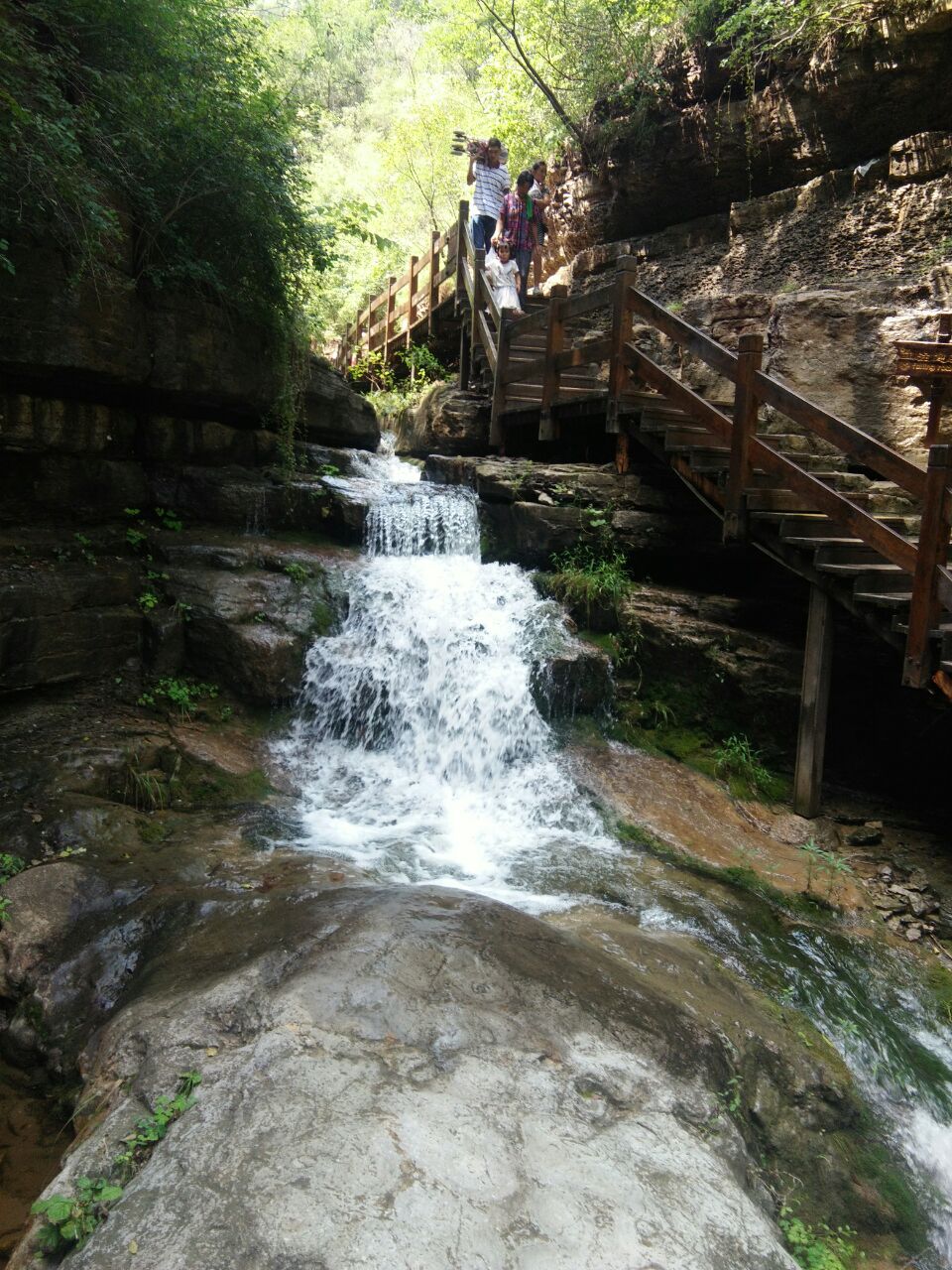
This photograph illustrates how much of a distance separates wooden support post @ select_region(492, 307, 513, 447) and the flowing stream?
1303mm

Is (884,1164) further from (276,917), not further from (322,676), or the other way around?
(322,676)

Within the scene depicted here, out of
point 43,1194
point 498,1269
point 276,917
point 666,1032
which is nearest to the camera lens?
point 498,1269

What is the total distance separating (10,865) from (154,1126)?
2.72 metres

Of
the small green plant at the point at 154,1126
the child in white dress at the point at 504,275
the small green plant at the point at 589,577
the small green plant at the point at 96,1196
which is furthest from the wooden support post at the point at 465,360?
the small green plant at the point at 96,1196

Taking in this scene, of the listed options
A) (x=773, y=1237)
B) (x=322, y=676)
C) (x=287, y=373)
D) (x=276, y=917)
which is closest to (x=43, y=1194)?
(x=276, y=917)

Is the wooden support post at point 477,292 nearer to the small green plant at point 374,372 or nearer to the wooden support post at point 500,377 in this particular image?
the wooden support post at point 500,377

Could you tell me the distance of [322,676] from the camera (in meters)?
7.84

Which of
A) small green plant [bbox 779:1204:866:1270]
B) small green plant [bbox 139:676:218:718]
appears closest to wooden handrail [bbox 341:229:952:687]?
small green plant [bbox 779:1204:866:1270]

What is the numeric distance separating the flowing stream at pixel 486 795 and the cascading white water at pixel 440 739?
0.02m

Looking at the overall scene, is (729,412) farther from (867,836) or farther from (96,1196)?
(96,1196)

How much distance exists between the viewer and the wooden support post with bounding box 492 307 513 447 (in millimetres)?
10758

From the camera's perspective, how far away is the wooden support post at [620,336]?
8680 millimetres

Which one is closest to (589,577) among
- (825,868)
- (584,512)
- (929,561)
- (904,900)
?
(584,512)

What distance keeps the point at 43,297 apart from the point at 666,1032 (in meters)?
7.62
